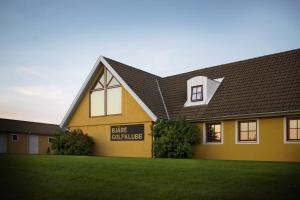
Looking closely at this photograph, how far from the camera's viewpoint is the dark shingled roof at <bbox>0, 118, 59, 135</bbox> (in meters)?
43.7

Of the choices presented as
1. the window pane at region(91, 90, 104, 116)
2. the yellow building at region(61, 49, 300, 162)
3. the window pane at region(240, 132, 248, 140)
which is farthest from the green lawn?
the window pane at region(91, 90, 104, 116)

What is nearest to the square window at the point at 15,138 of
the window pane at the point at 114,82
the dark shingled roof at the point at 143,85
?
the window pane at the point at 114,82

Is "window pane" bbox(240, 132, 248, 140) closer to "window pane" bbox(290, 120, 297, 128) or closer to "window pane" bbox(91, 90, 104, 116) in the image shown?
"window pane" bbox(290, 120, 297, 128)

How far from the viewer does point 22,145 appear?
45.2 m

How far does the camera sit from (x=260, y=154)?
1817cm

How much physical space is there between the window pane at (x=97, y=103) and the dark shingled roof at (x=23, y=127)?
21.7m

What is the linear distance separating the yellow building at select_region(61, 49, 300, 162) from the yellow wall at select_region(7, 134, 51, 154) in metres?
19.2

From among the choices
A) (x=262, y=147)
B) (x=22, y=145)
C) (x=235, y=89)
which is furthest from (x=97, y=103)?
(x=22, y=145)

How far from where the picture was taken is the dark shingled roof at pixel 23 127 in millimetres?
43719

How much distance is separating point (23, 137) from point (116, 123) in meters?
26.1

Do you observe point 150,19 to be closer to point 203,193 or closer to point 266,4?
point 266,4

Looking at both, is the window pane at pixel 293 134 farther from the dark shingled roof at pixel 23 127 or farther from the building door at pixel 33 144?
the building door at pixel 33 144

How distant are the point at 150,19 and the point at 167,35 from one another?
1254 mm

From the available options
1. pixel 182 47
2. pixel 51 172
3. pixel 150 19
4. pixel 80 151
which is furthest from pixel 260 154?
pixel 80 151
